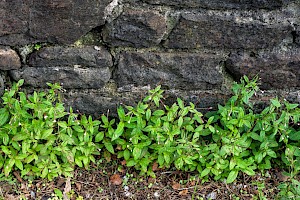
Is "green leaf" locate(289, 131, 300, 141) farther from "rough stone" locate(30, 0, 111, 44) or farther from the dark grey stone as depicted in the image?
"rough stone" locate(30, 0, 111, 44)

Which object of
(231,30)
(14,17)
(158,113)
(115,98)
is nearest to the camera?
(14,17)

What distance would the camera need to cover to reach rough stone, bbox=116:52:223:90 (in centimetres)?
234

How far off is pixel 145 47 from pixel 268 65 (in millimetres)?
682

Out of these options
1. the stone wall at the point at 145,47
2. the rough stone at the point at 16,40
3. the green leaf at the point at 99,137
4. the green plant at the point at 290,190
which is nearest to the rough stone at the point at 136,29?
the stone wall at the point at 145,47

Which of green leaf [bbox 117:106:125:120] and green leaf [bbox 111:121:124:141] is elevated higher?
green leaf [bbox 117:106:125:120]

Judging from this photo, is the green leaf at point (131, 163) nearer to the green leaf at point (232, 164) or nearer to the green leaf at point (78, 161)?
the green leaf at point (78, 161)

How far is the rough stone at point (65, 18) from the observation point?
2141 mm

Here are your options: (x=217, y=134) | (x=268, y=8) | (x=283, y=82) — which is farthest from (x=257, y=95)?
(x=268, y=8)

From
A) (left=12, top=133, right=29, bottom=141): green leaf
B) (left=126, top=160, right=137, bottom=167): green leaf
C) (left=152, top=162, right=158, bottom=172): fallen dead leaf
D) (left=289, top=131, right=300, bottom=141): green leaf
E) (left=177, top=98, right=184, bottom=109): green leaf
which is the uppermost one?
(left=177, top=98, right=184, bottom=109): green leaf

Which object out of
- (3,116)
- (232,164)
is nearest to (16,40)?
(3,116)

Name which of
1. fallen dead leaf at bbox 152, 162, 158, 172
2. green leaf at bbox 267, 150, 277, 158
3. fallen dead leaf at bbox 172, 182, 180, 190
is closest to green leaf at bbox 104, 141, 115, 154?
fallen dead leaf at bbox 152, 162, 158, 172

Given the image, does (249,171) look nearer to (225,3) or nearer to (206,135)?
(206,135)

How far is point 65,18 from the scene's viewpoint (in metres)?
2.18

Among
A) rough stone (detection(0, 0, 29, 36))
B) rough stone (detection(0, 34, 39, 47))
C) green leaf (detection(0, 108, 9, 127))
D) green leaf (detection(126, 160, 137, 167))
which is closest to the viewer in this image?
rough stone (detection(0, 0, 29, 36))
